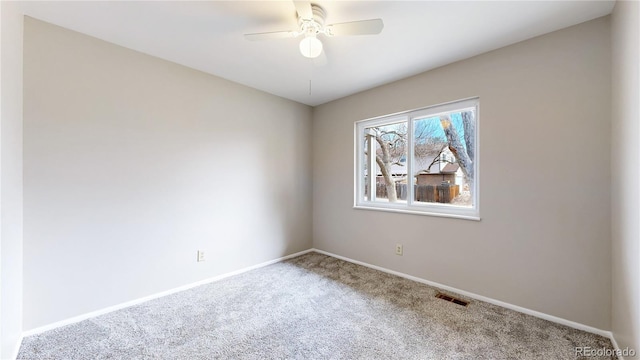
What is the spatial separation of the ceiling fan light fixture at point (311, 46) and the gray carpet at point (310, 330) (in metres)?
2.06

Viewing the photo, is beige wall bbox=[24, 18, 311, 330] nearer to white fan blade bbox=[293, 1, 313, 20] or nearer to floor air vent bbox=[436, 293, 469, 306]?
white fan blade bbox=[293, 1, 313, 20]

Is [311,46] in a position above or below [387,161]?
above

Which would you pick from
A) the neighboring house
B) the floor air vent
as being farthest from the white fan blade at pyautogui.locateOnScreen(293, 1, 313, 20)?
the floor air vent

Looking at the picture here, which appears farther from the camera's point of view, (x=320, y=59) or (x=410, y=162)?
(x=410, y=162)

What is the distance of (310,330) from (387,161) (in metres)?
2.18

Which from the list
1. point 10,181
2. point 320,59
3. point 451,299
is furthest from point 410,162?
point 10,181

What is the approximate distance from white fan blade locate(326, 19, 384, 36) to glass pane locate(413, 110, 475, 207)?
1457mm

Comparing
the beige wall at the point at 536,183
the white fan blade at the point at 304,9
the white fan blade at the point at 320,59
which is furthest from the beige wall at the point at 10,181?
the beige wall at the point at 536,183

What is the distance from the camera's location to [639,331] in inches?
51.3

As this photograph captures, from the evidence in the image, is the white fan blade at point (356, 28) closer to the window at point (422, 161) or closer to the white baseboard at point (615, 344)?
the window at point (422, 161)

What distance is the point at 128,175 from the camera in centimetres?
228

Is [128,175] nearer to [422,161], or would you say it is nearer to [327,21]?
[327,21]

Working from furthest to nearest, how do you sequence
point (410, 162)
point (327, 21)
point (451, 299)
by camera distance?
point (410, 162) → point (451, 299) → point (327, 21)

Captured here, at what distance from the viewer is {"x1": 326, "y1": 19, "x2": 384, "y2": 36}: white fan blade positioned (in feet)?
5.27
